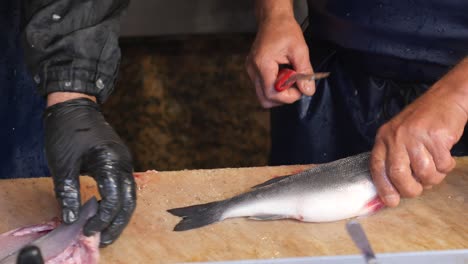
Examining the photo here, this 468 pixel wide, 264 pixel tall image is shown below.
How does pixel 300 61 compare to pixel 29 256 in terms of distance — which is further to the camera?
pixel 300 61

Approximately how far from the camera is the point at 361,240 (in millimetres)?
2109

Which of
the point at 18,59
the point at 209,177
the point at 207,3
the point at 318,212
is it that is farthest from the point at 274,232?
the point at 207,3

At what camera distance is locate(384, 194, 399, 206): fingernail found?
2209mm

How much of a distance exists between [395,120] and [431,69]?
18.6 inches

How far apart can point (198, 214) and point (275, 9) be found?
89 centimetres

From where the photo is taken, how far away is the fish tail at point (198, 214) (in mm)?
2184

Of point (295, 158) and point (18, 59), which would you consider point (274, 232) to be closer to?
point (295, 158)

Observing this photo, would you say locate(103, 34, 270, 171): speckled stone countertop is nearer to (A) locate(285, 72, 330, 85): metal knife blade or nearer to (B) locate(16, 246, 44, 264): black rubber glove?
(A) locate(285, 72, 330, 85): metal knife blade

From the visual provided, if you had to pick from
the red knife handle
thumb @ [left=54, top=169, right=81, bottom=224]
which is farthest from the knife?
thumb @ [left=54, top=169, right=81, bottom=224]

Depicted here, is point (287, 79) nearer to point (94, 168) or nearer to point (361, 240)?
point (361, 240)

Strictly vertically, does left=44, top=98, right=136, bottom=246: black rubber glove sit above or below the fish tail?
above

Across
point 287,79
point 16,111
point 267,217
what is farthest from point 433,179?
point 16,111

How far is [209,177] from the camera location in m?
2.47

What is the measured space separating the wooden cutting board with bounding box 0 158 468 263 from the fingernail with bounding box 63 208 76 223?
0.15 m
